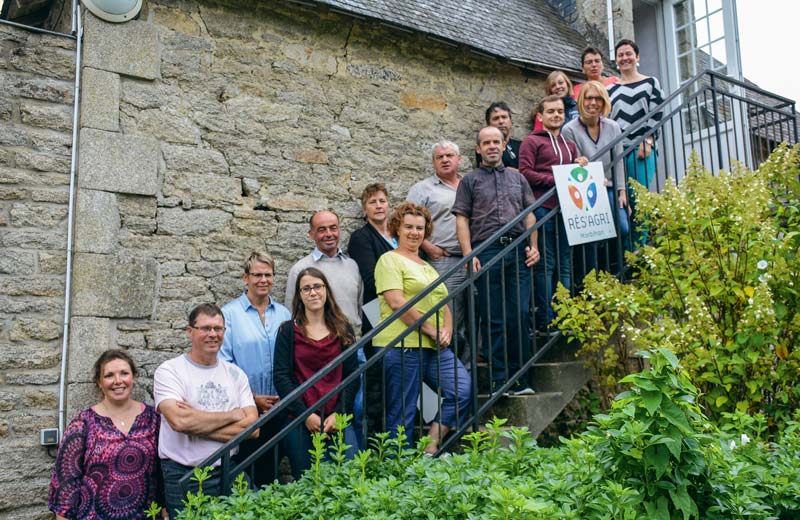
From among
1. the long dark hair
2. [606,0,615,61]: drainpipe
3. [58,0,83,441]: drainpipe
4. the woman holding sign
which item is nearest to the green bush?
the long dark hair

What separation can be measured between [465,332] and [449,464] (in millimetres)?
2459

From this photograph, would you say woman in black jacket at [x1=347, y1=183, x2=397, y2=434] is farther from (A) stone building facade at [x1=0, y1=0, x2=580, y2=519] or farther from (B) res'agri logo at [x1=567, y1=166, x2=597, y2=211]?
(B) res'agri logo at [x1=567, y1=166, x2=597, y2=211]

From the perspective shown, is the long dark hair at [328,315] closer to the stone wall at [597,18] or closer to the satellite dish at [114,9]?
the satellite dish at [114,9]

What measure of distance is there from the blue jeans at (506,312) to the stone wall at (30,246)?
8.48ft

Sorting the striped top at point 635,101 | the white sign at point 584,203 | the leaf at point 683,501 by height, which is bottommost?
the leaf at point 683,501

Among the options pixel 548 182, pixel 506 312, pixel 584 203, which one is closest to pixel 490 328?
pixel 506 312

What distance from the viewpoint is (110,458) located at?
3932mm

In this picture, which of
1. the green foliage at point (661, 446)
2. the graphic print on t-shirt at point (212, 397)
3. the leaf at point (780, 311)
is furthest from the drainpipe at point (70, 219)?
the leaf at point (780, 311)

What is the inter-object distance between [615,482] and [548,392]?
7.39 ft

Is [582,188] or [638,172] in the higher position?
[638,172]

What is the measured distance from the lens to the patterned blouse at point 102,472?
3824mm

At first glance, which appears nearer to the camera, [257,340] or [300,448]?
[300,448]

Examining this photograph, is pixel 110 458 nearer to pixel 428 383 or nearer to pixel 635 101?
pixel 428 383

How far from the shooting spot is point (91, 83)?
4828 mm
